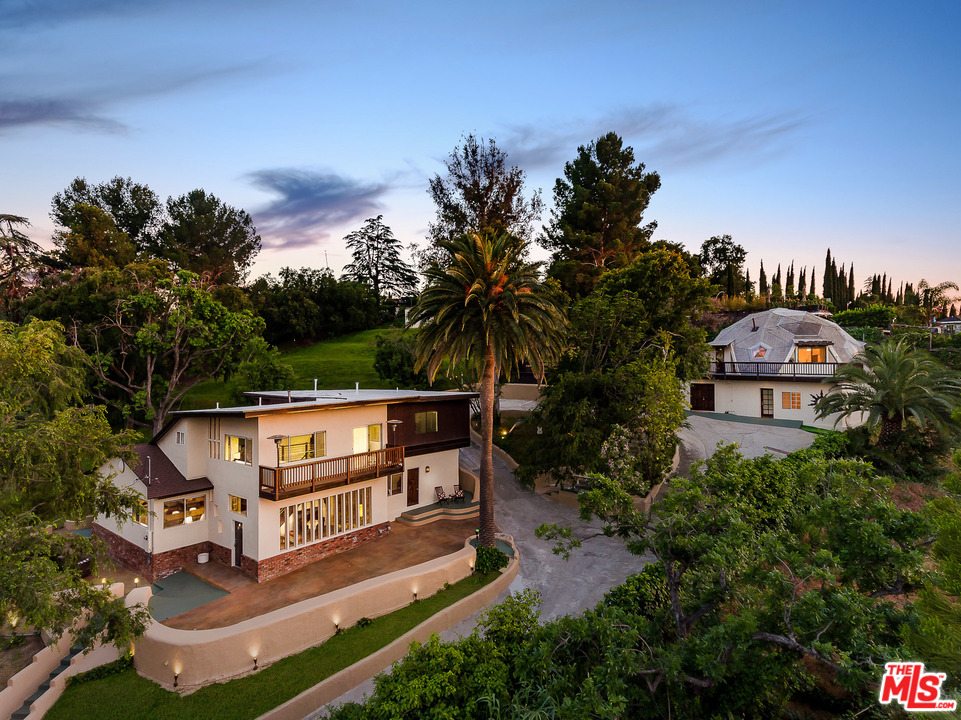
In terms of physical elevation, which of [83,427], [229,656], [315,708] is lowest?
[315,708]

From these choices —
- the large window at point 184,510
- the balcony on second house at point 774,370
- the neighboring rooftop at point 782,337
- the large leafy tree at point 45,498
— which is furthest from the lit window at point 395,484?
the neighboring rooftop at point 782,337

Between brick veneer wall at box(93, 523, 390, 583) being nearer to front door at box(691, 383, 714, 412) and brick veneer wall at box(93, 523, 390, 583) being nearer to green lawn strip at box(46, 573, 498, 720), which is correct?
green lawn strip at box(46, 573, 498, 720)

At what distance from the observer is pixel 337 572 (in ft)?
58.7

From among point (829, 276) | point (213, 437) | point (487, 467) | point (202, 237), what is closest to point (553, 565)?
point (487, 467)

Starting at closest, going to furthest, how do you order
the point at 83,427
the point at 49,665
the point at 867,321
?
the point at 83,427 < the point at 49,665 < the point at 867,321

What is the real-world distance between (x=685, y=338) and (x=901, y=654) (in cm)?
2443

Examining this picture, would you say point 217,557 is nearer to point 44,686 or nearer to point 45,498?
point 44,686

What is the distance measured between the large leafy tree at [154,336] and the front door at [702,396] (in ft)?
112

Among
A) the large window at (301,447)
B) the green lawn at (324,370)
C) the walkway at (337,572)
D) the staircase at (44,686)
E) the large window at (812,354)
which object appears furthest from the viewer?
the green lawn at (324,370)

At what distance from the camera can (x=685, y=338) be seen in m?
29.1

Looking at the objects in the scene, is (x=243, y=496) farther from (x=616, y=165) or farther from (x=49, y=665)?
(x=616, y=165)

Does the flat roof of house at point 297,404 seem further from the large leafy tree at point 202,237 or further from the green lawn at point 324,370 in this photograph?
the large leafy tree at point 202,237

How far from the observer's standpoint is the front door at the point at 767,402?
3406 centimetres

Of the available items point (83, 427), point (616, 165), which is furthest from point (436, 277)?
point (616, 165)
